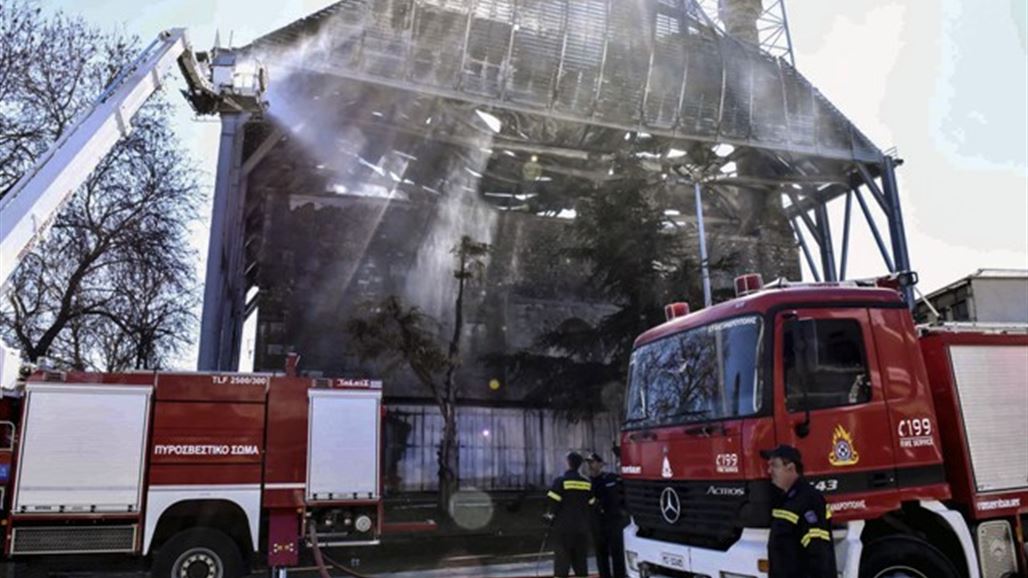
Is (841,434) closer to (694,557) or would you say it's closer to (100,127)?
(694,557)

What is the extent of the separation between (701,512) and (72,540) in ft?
23.7

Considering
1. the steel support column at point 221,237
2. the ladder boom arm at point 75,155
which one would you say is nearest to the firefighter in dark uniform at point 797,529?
the ladder boom arm at point 75,155

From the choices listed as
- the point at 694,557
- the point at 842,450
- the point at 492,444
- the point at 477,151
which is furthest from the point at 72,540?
the point at 477,151

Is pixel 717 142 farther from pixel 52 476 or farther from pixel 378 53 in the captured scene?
pixel 52 476

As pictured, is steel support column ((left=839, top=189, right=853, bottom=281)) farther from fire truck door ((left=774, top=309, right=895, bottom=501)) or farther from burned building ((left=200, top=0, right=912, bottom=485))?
fire truck door ((left=774, top=309, right=895, bottom=501))

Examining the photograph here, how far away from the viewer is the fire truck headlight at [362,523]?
9.79 meters

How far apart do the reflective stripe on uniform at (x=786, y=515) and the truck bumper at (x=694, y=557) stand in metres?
0.51

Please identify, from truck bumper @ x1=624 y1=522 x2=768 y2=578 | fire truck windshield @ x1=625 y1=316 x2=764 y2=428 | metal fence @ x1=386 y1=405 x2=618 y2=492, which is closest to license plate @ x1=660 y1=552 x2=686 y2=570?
truck bumper @ x1=624 y1=522 x2=768 y2=578

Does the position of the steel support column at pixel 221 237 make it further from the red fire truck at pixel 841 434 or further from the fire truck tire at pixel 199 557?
the red fire truck at pixel 841 434

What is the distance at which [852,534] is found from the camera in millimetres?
5859

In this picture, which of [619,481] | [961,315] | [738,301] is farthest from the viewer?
[961,315]

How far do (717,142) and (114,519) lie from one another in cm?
2435

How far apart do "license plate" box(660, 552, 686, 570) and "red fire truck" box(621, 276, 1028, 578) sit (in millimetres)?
17

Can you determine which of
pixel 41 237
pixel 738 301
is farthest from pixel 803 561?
pixel 41 237
